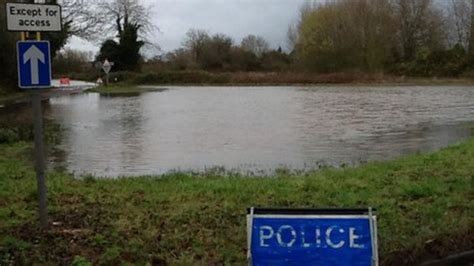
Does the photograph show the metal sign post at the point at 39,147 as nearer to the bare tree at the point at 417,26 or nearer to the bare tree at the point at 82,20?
the bare tree at the point at 82,20

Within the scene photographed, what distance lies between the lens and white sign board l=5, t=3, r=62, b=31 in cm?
564

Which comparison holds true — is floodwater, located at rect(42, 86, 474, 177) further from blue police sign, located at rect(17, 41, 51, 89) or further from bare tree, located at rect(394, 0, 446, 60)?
bare tree, located at rect(394, 0, 446, 60)

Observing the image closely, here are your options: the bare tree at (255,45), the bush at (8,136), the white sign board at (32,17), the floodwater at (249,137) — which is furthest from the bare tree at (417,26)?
the white sign board at (32,17)

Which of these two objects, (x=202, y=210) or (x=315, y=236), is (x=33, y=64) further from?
(x=315, y=236)

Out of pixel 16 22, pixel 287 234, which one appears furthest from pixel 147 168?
pixel 287 234

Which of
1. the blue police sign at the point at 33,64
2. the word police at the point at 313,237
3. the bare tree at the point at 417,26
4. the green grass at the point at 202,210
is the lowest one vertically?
the green grass at the point at 202,210

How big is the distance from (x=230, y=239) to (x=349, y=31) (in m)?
70.9

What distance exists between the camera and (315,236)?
4078 mm

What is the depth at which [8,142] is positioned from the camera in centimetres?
1645

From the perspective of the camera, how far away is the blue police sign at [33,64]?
228 inches

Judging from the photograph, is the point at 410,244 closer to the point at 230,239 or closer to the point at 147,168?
the point at 230,239

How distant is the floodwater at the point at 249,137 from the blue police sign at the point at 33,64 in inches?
231

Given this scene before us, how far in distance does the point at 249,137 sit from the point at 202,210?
10.8 metres

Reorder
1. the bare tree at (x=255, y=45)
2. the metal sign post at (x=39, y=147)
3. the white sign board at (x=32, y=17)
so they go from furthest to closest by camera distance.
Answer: the bare tree at (x=255, y=45) → the metal sign post at (x=39, y=147) → the white sign board at (x=32, y=17)
